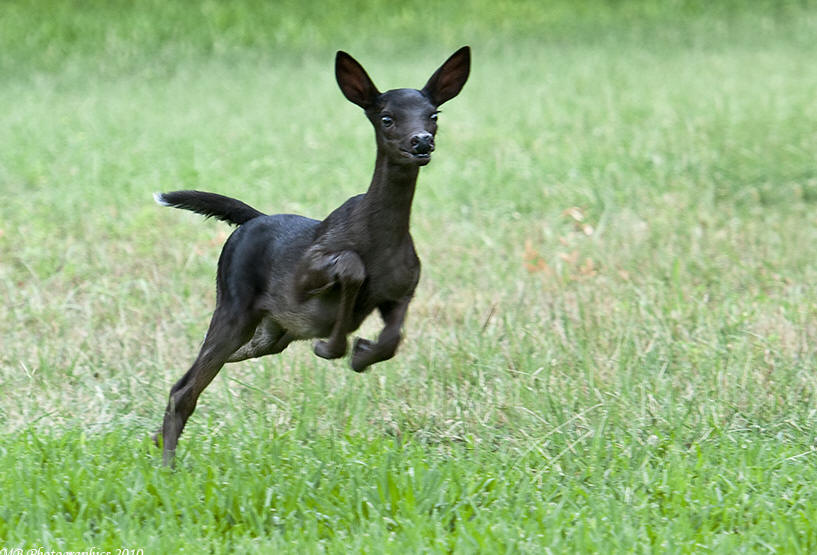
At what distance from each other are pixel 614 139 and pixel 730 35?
1004 centimetres

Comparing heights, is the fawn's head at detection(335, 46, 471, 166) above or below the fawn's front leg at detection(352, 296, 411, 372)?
above

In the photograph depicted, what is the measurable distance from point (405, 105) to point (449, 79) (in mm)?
333

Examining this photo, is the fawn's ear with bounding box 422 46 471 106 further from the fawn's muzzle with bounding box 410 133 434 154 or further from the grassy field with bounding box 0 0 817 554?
the grassy field with bounding box 0 0 817 554

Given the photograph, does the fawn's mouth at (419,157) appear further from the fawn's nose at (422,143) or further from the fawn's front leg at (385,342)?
the fawn's front leg at (385,342)

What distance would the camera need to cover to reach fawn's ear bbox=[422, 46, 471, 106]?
4.62 meters

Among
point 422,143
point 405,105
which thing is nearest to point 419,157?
point 422,143

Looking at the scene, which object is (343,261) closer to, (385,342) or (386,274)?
(386,274)

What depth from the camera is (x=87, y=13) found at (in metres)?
19.8

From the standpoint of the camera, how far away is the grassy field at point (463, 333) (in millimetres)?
4312

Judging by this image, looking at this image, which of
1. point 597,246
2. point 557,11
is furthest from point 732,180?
point 557,11

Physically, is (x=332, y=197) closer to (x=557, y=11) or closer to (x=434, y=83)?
(x=434, y=83)

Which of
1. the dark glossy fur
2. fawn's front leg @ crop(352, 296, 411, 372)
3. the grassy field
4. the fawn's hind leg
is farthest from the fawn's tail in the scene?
fawn's front leg @ crop(352, 296, 411, 372)

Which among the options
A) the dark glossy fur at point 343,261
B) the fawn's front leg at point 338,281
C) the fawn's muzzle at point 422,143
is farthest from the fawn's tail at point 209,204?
the fawn's muzzle at point 422,143

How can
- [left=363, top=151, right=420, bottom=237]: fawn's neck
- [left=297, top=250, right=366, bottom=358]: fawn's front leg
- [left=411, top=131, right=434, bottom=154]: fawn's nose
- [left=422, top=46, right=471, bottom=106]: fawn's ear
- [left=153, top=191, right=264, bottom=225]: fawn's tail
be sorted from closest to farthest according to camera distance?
[left=411, top=131, right=434, bottom=154]: fawn's nose < [left=297, top=250, right=366, bottom=358]: fawn's front leg < [left=363, top=151, right=420, bottom=237]: fawn's neck < [left=422, top=46, right=471, bottom=106]: fawn's ear < [left=153, top=191, right=264, bottom=225]: fawn's tail
